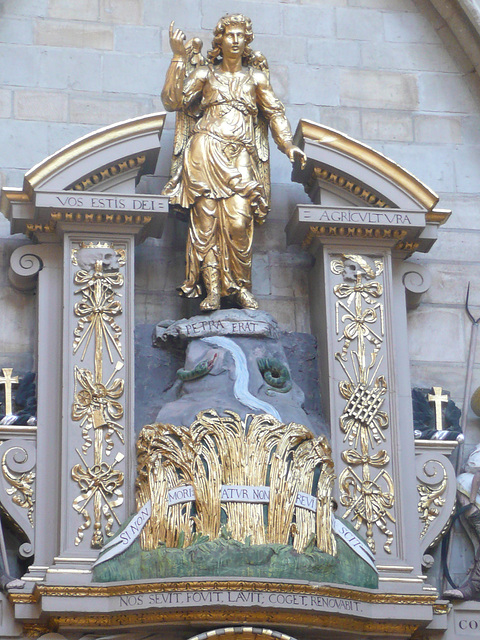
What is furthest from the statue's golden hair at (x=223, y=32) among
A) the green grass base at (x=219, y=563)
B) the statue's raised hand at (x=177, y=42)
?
the green grass base at (x=219, y=563)

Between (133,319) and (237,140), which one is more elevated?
(237,140)

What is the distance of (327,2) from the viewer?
1233cm

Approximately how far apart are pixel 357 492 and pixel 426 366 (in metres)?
1.21

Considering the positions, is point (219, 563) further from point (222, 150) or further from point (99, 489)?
point (222, 150)

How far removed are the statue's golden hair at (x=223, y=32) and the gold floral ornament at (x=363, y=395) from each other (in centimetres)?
154

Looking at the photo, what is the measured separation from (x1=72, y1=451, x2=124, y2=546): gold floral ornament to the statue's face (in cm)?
284

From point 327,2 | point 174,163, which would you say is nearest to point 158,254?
point 174,163

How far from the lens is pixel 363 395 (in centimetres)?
1078

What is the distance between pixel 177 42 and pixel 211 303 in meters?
1.68

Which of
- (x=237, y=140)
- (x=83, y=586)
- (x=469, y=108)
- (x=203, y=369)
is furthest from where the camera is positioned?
(x=469, y=108)

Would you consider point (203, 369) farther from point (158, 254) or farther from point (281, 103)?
point (281, 103)

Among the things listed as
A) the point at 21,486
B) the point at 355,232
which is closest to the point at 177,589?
the point at 21,486

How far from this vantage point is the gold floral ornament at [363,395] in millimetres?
10492

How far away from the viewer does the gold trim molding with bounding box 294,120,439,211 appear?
11.1 metres
